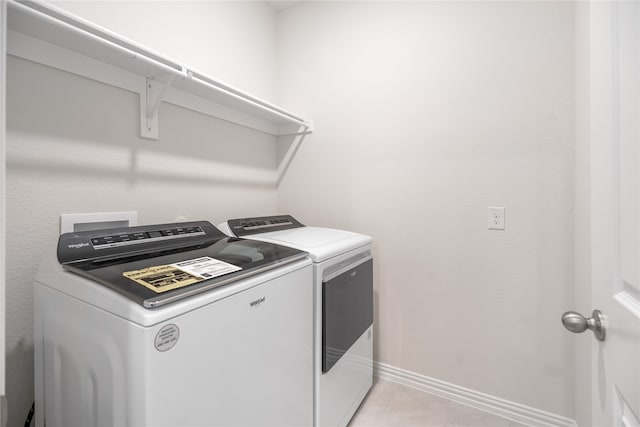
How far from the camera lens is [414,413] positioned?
5.39 feet

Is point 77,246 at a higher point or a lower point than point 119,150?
lower

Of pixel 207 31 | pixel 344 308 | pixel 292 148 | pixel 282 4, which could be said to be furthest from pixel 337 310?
pixel 282 4

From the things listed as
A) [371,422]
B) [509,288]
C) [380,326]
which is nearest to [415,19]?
[509,288]

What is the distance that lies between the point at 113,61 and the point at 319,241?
1.16 meters

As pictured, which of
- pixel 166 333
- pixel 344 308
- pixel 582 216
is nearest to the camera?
pixel 166 333

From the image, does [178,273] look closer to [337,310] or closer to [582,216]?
[337,310]

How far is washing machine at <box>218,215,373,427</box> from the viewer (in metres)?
1.28

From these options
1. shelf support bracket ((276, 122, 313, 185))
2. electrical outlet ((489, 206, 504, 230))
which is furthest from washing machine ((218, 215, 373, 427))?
electrical outlet ((489, 206, 504, 230))

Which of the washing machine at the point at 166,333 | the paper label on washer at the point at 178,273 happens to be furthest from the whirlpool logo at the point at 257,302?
the paper label on washer at the point at 178,273

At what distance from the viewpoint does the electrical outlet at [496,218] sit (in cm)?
159

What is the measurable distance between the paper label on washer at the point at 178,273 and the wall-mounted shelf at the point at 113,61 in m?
0.79

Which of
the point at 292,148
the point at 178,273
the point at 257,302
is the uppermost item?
the point at 292,148

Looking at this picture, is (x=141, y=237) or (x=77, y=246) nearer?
(x=77, y=246)

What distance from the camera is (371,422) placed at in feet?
5.19
